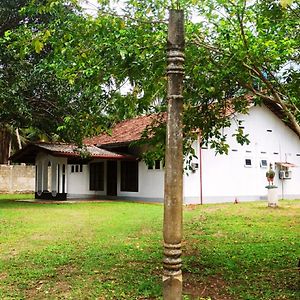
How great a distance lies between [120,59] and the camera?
4859 mm

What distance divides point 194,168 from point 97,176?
23.4 ft

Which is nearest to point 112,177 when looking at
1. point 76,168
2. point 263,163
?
point 76,168

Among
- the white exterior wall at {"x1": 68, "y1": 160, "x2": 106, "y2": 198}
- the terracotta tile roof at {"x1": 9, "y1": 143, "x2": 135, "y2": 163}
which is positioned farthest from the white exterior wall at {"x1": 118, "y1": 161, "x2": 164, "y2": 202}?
the white exterior wall at {"x1": 68, "y1": 160, "x2": 106, "y2": 198}

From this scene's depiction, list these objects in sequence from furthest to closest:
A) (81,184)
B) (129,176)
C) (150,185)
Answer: (81,184)
(129,176)
(150,185)

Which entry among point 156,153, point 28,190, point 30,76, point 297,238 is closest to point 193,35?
point 156,153

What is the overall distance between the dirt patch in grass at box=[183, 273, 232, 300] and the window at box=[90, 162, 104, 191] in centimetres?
1858

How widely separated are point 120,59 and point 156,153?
1747 millimetres

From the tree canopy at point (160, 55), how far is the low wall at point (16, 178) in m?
23.4

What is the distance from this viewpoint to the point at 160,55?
16.5ft

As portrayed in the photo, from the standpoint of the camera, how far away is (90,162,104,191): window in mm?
24256

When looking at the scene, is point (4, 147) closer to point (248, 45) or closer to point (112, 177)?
point (112, 177)

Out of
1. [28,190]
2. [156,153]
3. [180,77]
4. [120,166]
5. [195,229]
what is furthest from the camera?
[28,190]

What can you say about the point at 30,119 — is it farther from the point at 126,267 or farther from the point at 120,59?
the point at 120,59

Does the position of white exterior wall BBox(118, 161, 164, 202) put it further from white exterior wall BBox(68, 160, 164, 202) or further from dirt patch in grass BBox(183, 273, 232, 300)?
dirt patch in grass BBox(183, 273, 232, 300)
